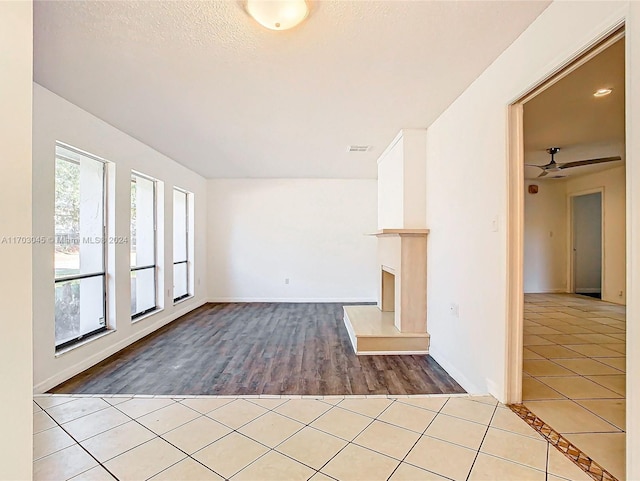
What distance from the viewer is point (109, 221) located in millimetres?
3516

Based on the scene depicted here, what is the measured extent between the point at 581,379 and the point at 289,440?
239 centimetres

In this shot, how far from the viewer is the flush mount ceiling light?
162cm

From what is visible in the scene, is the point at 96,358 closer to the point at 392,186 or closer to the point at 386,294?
the point at 386,294

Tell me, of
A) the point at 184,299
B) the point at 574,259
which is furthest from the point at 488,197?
the point at 574,259

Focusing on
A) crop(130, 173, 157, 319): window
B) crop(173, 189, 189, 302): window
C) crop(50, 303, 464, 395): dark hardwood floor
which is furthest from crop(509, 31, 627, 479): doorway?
crop(173, 189, 189, 302): window

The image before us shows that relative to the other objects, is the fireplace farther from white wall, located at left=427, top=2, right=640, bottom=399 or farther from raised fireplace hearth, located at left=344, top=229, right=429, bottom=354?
white wall, located at left=427, top=2, right=640, bottom=399

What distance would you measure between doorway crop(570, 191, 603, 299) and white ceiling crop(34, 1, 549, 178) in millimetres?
5899

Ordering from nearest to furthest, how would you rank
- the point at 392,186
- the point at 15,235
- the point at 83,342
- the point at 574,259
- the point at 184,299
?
1. the point at 15,235
2. the point at 83,342
3. the point at 392,186
4. the point at 184,299
5. the point at 574,259

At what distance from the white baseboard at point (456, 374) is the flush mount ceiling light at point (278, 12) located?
2712mm

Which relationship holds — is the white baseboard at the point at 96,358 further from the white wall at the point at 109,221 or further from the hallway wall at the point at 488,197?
the hallway wall at the point at 488,197

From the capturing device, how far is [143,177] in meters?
4.40

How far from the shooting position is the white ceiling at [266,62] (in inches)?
69.4

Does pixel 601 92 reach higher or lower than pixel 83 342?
higher

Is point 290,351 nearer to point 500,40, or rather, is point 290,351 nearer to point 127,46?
point 127,46
